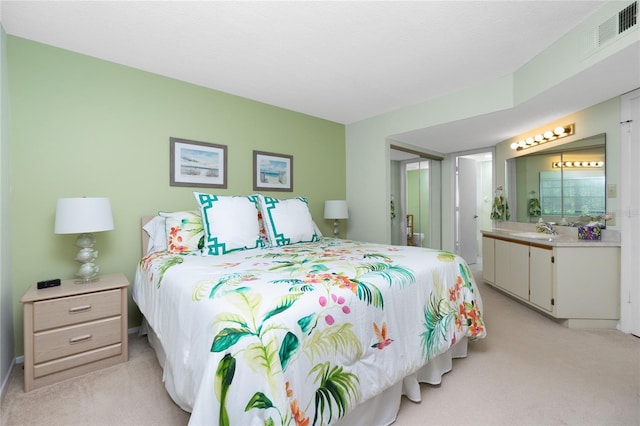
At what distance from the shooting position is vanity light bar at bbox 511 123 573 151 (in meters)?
3.13

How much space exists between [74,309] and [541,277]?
393 cm

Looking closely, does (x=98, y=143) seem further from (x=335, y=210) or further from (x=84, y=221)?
(x=335, y=210)

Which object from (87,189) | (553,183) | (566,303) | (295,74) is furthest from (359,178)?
A: (87,189)

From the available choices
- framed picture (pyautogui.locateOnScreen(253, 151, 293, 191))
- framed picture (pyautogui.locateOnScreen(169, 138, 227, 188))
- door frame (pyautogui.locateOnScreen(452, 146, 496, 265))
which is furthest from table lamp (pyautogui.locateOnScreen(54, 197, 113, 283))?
door frame (pyautogui.locateOnScreen(452, 146, 496, 265))

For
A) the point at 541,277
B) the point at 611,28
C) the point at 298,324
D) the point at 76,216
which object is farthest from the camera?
the point at 541,277

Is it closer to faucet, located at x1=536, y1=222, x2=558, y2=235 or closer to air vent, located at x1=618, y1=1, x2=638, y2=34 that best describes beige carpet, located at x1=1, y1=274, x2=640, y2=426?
faucet, located at x1=536, y1=222, x2=558, y2=235

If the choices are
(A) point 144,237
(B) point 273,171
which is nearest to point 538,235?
(B) point 273,171

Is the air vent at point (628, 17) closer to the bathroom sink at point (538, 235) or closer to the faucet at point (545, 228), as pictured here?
the bathroom sink at point (538, 235)

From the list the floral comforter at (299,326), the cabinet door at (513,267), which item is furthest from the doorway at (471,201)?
the floral comforter at (299,326)

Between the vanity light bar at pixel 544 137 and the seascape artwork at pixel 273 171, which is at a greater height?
the vanity light bar at pixel 544 137

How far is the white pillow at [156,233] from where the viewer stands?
2482 mm

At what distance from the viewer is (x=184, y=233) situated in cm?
239

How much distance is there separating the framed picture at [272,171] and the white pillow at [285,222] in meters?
0.65

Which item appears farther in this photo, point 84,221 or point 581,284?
point 581,284
